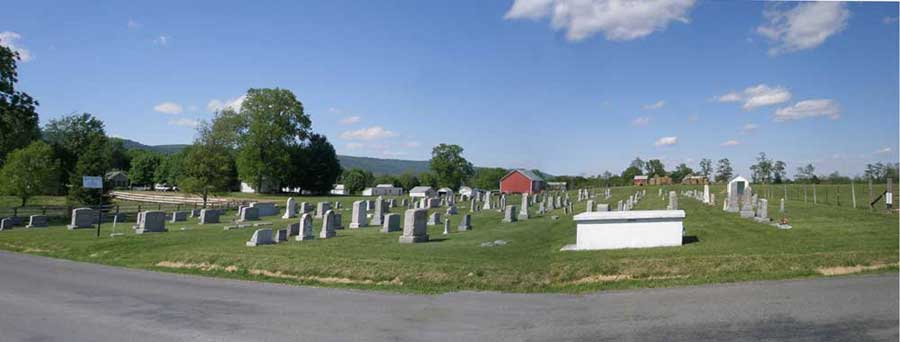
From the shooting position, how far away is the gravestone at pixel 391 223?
72.7ft

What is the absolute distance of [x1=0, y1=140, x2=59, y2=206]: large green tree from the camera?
42.1 meters

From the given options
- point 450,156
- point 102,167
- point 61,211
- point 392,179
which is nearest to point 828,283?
point 102,167

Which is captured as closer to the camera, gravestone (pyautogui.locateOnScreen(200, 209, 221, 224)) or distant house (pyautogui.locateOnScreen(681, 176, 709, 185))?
gravestone (pyautogui.locateOnScreen(200, 209, 221, 224))

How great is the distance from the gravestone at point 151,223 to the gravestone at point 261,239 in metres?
9.08

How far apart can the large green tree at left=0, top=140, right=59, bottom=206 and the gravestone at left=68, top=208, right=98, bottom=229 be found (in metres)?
20.0

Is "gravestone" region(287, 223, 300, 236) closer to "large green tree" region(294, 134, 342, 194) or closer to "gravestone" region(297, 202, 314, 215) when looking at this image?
"gravestone" region(297, 202, 314, 215)

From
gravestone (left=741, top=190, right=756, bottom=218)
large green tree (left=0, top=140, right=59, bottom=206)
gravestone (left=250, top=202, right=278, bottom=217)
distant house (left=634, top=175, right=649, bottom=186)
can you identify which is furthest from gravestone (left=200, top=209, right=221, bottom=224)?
distant house (left=634, top=175, right=649, bottom=186)

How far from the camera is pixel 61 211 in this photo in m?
41.3

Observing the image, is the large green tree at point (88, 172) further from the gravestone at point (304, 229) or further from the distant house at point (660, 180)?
the distant house at point (660, 180)

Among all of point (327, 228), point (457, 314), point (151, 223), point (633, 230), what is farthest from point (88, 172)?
point (457, 314)

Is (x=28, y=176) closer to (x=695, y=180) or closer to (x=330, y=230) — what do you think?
(x=330, y=230)

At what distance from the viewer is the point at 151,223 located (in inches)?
968

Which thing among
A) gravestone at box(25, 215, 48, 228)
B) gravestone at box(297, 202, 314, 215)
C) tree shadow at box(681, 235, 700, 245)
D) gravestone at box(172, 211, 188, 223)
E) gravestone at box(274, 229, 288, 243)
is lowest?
gravestone at box(25, 215, 48, 228)

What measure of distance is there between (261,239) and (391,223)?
5.69 metres
